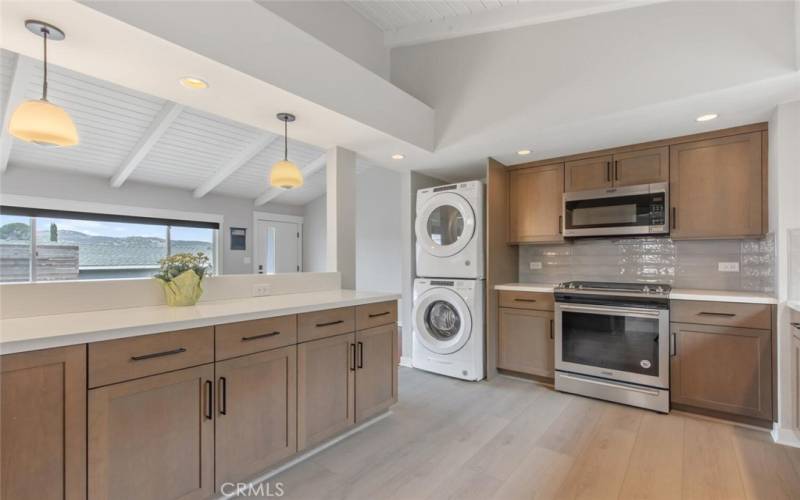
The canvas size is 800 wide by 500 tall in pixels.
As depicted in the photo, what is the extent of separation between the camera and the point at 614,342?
2900 millimetres

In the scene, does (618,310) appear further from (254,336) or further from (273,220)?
(273,220)

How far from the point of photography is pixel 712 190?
2.79 m

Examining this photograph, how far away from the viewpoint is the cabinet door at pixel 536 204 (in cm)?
347

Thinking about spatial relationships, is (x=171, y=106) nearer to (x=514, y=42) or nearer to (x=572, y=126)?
(x=514, y=42)

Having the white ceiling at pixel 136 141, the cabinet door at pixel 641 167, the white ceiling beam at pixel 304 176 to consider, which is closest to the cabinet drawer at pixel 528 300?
the cabinet door at pixel 641 167

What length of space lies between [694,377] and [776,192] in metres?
1.34

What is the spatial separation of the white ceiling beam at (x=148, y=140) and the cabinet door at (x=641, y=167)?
14.1 ft

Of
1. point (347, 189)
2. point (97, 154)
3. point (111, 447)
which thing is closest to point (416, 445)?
point (111, 447)

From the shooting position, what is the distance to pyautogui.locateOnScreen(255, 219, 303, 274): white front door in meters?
7.00

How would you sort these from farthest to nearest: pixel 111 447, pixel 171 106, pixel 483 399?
1. pixel 171 106
2. pixel 483 399
3. pixel 111 447

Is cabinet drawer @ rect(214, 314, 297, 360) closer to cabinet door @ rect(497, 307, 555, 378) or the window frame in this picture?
cabinet door @ rect(497, 307, 555, 378)

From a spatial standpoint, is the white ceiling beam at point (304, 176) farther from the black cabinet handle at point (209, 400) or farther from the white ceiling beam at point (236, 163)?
the black cabinet handle at point (209, 400)

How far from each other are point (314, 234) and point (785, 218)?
6.73 meters

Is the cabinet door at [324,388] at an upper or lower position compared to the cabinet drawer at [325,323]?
lower
